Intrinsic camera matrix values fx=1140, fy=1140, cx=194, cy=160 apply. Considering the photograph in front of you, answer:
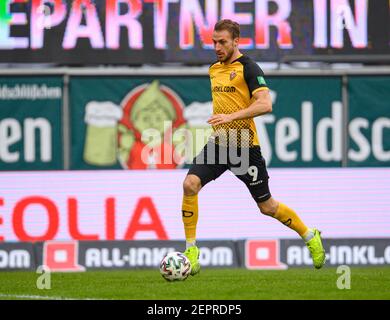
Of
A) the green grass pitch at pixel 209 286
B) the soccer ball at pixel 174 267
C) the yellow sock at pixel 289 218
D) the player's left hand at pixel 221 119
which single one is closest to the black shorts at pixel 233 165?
the yellow sock at pixel 289 218

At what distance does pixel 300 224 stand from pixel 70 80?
6942mm

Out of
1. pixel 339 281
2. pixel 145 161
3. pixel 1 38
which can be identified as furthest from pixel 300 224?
pixel 1 38

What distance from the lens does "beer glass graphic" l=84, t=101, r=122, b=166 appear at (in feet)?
58.3

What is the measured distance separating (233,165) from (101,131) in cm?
689

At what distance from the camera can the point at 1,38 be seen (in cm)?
1739

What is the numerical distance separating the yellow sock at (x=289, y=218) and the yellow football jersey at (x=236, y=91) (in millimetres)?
780

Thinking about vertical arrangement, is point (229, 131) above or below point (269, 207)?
above

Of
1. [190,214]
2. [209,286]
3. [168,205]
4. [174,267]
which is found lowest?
[209,286]

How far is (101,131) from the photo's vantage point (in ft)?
58.4

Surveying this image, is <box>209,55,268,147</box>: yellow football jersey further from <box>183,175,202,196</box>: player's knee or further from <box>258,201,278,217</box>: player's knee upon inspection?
<box>258,201,278,217</box>: player's knee

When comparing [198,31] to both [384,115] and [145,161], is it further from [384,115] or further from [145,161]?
[384,115]

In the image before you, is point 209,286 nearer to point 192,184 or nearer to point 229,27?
point 192,184

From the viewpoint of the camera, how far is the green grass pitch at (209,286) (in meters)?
10.6

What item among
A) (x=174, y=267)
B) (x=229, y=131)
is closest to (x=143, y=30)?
(x=229, y=131)
